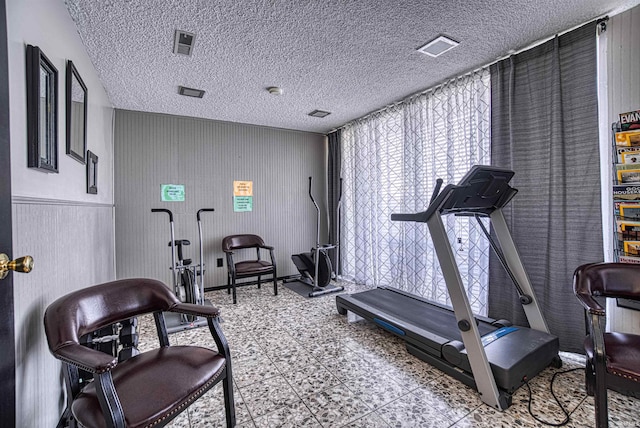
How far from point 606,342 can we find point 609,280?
1.30ft

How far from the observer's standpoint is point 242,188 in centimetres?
449

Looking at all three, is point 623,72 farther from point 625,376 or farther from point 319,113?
point 319,113

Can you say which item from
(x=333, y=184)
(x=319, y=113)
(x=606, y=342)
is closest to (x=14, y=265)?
(x=606, y=342)

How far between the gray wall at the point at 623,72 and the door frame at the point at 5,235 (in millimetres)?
3260

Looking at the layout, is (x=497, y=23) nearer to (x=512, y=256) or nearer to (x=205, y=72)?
(x=512, y=256)

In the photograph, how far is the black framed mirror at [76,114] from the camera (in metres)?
1.88

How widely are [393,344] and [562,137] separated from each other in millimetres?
2170

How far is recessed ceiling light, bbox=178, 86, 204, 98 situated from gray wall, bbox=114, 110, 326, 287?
0.88 metres

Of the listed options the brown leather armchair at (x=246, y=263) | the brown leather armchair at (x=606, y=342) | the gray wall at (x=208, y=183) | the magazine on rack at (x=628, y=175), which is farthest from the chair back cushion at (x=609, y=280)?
the gray wall at (x=208, y=183)

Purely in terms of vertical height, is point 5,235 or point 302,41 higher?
point 302,41

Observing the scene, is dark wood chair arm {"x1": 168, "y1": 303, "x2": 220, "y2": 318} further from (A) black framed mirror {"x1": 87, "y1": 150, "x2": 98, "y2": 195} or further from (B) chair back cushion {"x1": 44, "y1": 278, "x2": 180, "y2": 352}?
(A) black framed mirror {"x1": 87, "y1": 150, "x2": 98, "y2": 195}

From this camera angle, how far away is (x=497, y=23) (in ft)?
6.88

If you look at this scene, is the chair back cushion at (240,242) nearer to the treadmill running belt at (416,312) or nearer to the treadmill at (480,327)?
the treadmill running belt at (416,312)

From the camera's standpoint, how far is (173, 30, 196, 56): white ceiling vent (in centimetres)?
218
